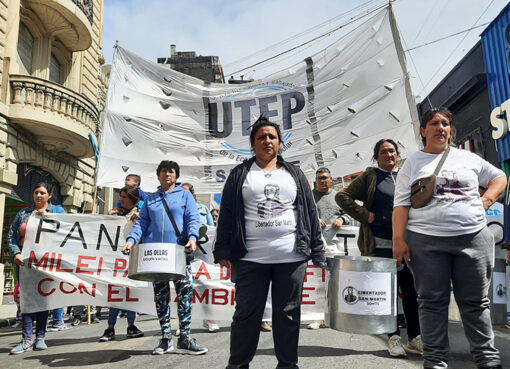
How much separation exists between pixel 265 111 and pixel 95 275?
3.84 m

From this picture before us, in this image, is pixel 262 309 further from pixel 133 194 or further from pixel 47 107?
pixel 47 107

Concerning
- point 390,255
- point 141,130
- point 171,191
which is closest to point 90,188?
point 141,130

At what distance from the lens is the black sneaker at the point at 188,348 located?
14.0ft

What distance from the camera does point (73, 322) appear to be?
6934 mm

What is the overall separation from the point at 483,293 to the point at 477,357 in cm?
38

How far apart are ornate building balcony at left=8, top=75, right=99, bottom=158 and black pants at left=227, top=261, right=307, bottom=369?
12.1 meters

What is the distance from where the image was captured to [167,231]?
176 inches

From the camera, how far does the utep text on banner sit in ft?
17.8

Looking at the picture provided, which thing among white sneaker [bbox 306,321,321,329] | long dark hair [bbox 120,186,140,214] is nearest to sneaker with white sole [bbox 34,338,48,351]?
long dark hair [bbox 120,186,140,214]

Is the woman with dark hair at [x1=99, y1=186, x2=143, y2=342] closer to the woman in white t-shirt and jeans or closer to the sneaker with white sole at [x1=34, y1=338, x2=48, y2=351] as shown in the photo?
the sneaker with white sole at [x1=34, y1=338, x2=48, y2=351]

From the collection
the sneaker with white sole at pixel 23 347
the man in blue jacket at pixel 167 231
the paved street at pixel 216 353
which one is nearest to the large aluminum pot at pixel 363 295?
the paved street at pixel 216 353

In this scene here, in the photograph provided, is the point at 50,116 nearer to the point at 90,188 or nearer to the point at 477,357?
the point at 90,188

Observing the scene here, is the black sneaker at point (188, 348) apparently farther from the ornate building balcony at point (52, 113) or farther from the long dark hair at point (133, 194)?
the ornate building balcony at point (52, 113)

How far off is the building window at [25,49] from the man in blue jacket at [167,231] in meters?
12.0
